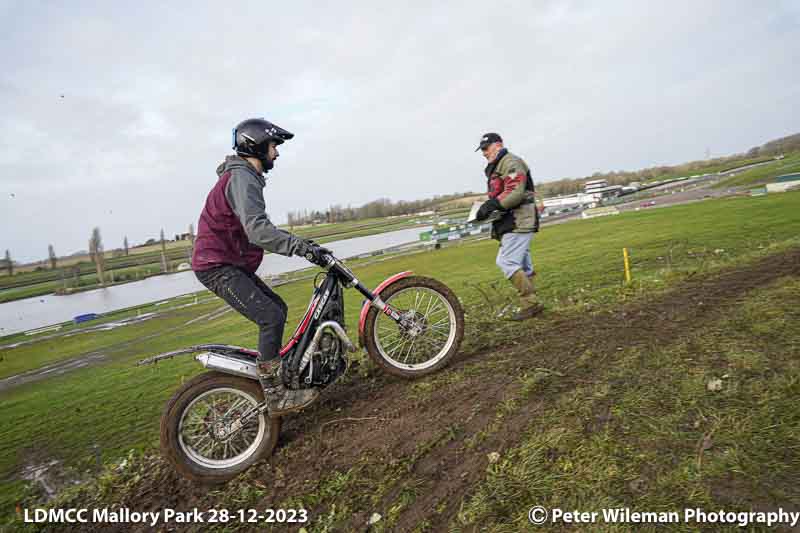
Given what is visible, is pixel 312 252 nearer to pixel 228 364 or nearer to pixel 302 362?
pixel 302 362

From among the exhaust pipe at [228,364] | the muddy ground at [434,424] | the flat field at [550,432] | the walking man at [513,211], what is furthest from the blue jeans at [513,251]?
the exhaust pipe at [228,364]

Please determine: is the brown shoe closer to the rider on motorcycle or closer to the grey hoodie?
the rider on motorcycle

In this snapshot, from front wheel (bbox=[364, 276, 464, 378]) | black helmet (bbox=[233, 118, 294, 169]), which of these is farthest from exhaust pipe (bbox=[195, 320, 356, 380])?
black helmet (bbox=[233, 118, 294, 169])

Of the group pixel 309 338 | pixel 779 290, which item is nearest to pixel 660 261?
pixel 779 290

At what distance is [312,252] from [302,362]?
1.07m

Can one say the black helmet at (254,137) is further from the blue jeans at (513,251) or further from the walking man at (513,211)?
the blue jeans at (513,251)

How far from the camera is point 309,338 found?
13.4 feet

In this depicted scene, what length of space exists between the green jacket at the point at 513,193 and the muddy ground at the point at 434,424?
1.75 m

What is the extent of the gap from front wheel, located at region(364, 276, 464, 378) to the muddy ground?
0.24 meters

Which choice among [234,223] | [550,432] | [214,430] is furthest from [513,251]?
[214,430]

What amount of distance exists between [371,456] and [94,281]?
93696mm

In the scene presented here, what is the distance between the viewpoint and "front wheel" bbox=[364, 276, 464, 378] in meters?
4.49

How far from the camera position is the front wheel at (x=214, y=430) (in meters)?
3.44

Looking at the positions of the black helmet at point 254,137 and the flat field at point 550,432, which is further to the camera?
the black helmet at point 254,137
